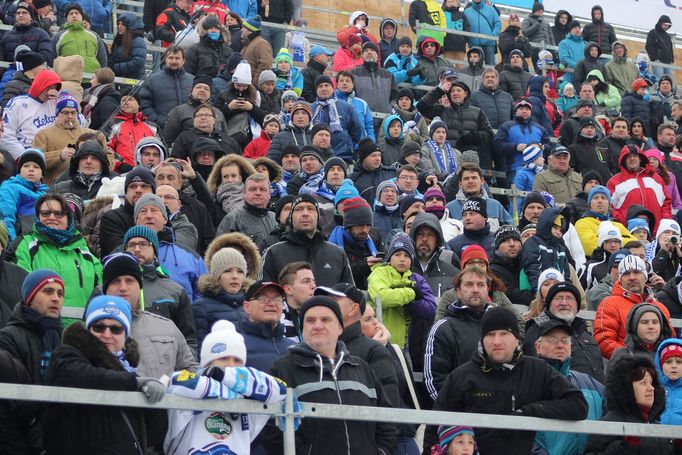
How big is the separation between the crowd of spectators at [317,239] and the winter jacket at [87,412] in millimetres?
11

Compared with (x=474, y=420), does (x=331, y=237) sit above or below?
below

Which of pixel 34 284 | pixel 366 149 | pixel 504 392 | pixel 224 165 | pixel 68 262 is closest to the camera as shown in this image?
pixel 34 284

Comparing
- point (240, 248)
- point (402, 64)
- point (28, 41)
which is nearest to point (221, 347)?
point (240, 248)

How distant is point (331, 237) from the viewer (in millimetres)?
11852

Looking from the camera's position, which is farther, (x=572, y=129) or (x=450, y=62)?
(x=450, y=62)

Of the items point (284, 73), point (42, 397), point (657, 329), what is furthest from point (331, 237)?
point (284, 73)

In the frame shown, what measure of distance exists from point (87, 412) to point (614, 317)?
499cm

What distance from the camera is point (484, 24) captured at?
919 inches

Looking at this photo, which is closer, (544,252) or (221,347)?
(221,347)

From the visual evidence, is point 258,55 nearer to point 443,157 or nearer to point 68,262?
point 443,157

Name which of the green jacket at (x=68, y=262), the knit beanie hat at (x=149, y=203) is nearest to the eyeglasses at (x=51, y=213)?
the green jacket at (x=68, y=262)

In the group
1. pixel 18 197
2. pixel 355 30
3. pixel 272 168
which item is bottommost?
pixel 355 30

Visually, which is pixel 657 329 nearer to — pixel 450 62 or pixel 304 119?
pixel 304 119

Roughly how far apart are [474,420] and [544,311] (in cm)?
307
